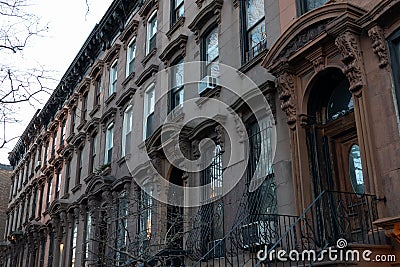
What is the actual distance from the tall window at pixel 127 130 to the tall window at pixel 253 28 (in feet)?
23.6

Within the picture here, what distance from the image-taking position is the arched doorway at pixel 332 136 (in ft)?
29.0

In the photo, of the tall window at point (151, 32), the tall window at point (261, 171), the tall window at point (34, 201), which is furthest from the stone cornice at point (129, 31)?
the tall window at point (34, 201)

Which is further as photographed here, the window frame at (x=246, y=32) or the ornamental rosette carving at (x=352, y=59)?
the window frame at (x=246, y=32)

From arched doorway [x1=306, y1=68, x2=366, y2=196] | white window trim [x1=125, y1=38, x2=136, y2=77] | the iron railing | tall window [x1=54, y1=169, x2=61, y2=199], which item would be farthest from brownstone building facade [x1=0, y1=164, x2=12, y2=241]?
arched doorway [x1=306, y1=68, x2=366, y2=196]

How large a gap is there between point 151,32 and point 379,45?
11380 mm

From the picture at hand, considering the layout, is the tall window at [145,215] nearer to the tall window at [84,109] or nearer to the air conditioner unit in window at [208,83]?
the air conditioner unit in window at [208,83]

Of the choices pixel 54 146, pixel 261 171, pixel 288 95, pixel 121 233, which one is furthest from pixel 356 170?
pixel 54 146

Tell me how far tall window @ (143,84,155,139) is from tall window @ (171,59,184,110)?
4.51 ft

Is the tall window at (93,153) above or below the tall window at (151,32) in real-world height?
below

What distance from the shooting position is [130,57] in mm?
19562

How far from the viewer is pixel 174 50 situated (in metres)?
15.3

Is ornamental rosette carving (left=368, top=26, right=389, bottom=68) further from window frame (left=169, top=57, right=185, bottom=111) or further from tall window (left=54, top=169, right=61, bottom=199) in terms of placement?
tall window (left=54, top=169, right=61, bottom=199)

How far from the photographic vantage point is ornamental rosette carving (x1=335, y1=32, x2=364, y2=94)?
26.5ft

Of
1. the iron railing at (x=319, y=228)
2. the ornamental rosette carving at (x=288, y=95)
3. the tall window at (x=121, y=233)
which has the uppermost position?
the ornamental rosette carving at (x=288, y=95)
